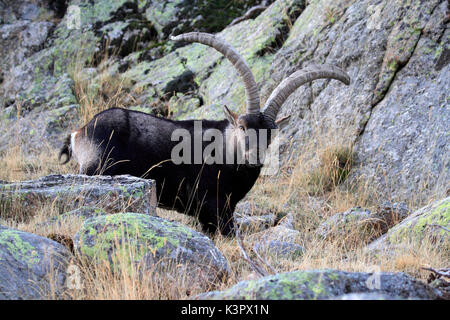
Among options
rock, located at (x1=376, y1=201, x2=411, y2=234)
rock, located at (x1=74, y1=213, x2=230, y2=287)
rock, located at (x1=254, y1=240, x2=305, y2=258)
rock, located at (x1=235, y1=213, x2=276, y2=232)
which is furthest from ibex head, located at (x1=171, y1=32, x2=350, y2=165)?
rock, located at (x1=74, y1=213, x2=230, y2=287)

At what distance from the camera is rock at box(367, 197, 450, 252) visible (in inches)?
194

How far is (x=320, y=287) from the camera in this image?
294 cm

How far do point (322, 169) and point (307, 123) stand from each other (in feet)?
3.65

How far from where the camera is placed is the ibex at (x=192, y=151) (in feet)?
21.9

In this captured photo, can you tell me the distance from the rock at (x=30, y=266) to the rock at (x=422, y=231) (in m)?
3.08

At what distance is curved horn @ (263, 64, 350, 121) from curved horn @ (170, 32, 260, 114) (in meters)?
0.23

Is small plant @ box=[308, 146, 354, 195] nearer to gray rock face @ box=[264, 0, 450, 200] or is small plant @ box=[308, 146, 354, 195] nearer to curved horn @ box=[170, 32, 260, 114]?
gray rock face @ box=[264, 0, 450, 200]

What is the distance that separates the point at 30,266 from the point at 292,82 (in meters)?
4.82

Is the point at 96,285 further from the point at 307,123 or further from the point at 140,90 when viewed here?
the point at 140,90

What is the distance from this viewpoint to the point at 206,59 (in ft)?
38.0

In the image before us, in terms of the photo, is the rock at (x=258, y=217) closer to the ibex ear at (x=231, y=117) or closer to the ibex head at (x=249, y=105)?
the ibex head at (x=249, y=105)

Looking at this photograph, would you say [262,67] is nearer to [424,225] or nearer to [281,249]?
[281,249]

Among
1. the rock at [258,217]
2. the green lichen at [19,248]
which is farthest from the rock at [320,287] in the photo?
the rock at [258,217]

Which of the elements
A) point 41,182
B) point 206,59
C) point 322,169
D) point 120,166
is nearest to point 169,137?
point 120,166
